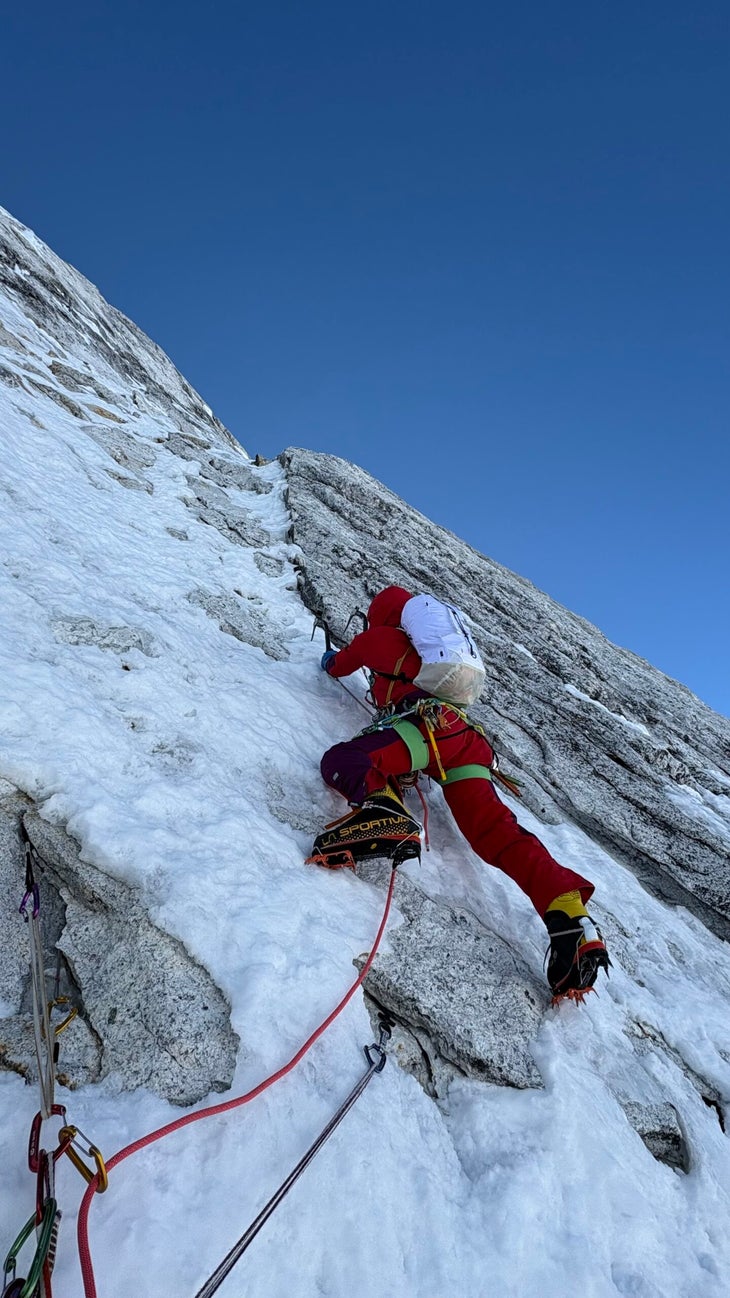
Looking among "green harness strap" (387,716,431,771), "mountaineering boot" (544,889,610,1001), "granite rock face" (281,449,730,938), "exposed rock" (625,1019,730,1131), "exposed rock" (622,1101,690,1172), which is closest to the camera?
"exposed rock" (622,1101,690,1172)

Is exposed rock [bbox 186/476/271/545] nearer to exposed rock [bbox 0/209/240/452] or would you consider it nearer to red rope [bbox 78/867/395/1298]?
exposed rock [bbox 0/209/240/452]

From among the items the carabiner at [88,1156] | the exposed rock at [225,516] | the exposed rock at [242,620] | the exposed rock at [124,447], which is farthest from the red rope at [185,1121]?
the exposed rock at [124,447]

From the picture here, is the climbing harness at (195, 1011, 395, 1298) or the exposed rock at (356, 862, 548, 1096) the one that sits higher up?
the exposed rock at (356, 862, 548, 1096)

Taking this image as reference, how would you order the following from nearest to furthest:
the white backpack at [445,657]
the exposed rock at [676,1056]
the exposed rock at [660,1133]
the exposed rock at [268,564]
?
the exposed rock at [660,1133] < the exposed rock at [676,1056] < the white backpack at [445,657] < the exposed rock at [268,564]

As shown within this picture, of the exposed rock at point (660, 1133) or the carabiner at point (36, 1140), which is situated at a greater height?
the exposed rock at point (660, 1133)

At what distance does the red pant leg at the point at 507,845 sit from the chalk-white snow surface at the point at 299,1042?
40 cm

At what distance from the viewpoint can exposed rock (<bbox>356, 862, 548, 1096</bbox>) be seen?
3359 millimetres

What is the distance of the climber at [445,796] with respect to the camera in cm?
392

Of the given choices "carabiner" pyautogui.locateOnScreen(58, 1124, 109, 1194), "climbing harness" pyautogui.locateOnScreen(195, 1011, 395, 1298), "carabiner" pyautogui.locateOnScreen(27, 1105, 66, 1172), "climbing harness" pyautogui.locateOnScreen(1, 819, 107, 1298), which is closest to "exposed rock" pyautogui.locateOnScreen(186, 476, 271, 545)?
"climbing harness" pyautogui.locateOnScreen(1, 819, 107, 1298)

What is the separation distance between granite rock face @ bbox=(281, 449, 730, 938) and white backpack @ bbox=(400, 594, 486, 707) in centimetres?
205

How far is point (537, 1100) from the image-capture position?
322 cm

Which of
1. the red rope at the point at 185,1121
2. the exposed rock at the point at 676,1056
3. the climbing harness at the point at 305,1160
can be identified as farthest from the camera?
the exposed rock at the point at 676,1056

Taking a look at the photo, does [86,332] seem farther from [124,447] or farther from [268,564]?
[268,564]

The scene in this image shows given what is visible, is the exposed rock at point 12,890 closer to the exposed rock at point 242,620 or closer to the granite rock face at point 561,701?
the exposed rock at point 242,620
